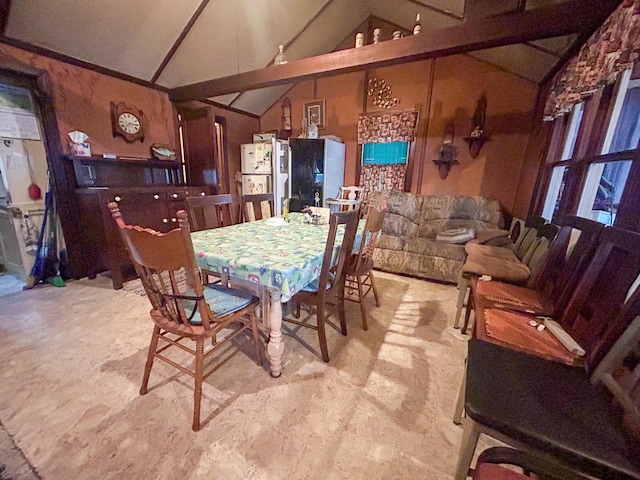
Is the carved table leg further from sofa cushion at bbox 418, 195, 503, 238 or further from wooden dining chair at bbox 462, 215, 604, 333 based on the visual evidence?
sofa cushion at bbox 418, 195, 503, 238

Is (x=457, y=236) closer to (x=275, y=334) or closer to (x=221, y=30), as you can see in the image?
(x=275, y=334)

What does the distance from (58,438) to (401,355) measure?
1812 mm

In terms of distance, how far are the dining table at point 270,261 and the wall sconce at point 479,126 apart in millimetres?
2788

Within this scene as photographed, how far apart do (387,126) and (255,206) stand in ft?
8.66

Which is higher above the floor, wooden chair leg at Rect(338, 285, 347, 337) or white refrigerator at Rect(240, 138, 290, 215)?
white refrigerator at Rect(240, 138, 290, 215)

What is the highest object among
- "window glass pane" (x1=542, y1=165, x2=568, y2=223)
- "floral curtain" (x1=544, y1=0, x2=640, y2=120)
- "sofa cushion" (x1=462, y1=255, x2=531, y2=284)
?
"floral curtain" (x1=544, y1=0, x2=640, y2=120)

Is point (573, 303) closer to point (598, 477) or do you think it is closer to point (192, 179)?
point (598, 477)

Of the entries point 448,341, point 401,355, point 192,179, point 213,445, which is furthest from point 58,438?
point 192,179

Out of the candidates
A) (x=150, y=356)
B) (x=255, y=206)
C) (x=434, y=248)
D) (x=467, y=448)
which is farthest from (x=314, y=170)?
(x=467, y=448)

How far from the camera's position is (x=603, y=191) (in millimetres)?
1893

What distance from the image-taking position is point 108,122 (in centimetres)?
302

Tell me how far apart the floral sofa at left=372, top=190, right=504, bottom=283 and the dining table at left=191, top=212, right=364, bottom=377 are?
149 cm

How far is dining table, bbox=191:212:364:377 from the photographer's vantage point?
48.3 inches

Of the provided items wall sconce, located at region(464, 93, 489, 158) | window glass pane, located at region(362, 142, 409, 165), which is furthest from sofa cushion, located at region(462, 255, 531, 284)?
window glass pane, located at region(362, 142, 409, 165)
